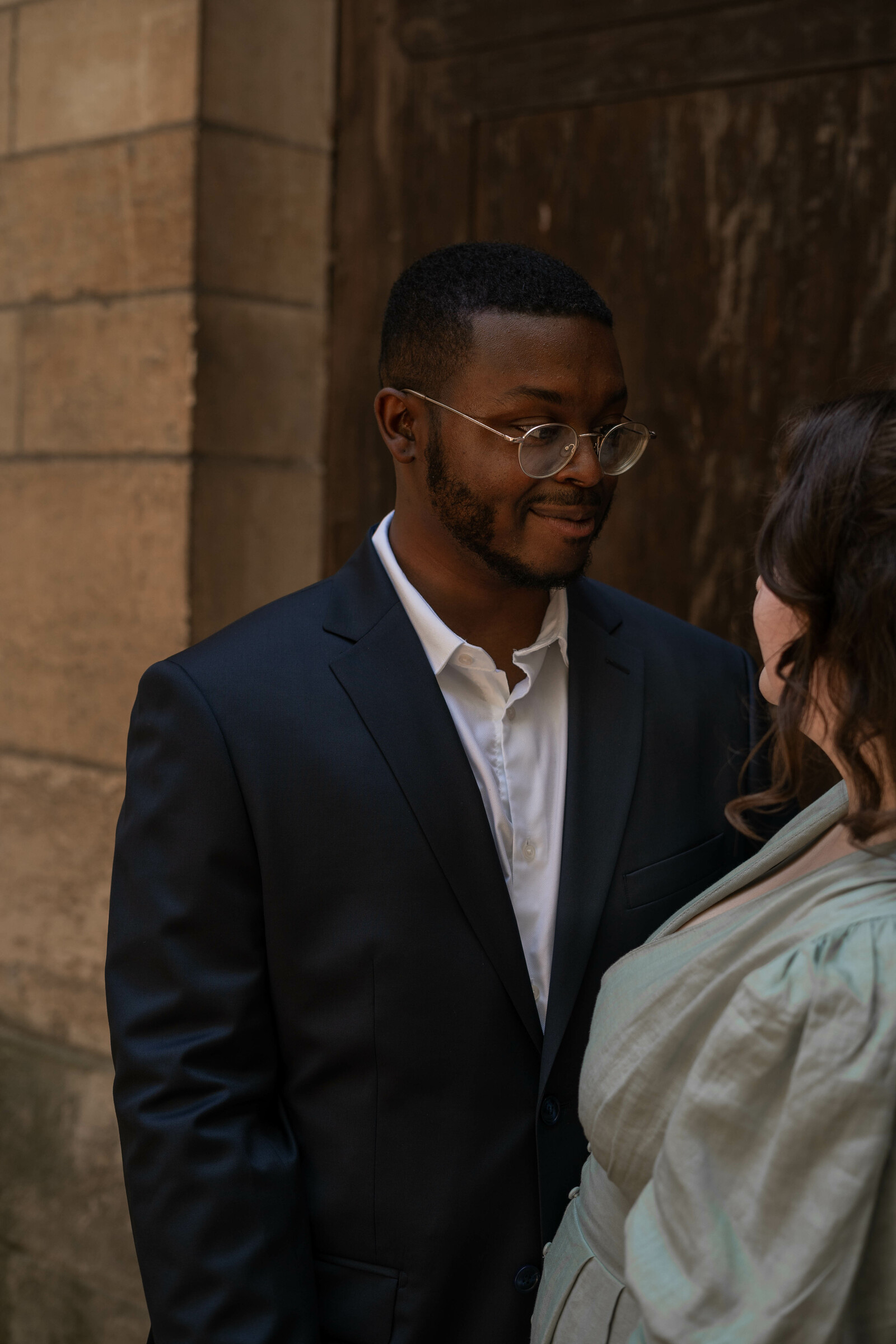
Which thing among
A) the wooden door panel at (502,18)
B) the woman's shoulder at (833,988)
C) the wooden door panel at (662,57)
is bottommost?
the woman's shoulder at (833,988)

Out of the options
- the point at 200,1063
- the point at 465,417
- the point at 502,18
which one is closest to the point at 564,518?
the point at 465,417

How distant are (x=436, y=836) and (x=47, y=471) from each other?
1884 mm

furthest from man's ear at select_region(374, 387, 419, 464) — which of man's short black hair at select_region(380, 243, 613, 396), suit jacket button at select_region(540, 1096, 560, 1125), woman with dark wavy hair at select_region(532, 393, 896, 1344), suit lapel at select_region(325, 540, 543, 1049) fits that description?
suit jacket button at select_region(540, 1096, 560, 1125)

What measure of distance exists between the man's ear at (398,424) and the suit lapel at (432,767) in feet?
0.83

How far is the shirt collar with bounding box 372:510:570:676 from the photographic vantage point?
1.82m

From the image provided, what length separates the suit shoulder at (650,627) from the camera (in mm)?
1994

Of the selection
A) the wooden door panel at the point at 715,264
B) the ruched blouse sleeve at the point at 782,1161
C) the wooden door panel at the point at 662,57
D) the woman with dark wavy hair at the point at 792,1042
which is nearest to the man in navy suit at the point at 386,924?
the woman with dark wavy hair at the point at 792,1042

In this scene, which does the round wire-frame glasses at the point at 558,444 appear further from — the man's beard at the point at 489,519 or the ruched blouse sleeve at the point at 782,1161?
the ruched blouse sleeve at the point at 782,1161

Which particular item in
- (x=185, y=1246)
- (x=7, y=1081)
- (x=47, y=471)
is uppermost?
(x=47, y=471)

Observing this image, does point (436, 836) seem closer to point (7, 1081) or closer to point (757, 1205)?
point (757, 1205)

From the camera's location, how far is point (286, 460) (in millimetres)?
3029

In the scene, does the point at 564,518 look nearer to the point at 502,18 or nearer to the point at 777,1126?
the point at 777,1126

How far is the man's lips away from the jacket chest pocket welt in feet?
1.61

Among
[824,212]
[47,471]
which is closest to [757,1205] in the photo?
[824,212]
